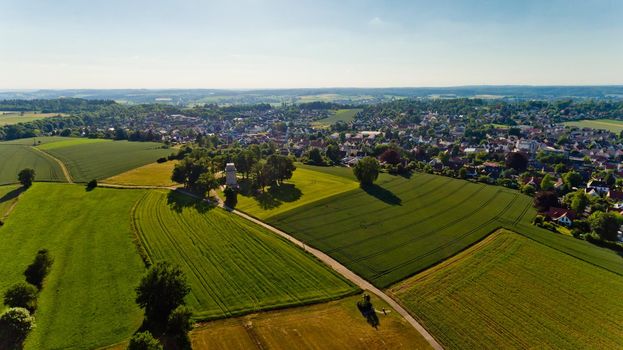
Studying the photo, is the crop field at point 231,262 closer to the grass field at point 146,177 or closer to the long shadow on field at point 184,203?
the long shadow on field at point 184,203

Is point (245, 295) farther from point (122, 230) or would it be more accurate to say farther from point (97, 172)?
point (97, 172)

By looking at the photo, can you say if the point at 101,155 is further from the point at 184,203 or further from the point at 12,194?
the point at 184,203

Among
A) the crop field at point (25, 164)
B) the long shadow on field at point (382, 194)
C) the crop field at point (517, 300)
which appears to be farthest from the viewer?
the crop field at point (25, 164)

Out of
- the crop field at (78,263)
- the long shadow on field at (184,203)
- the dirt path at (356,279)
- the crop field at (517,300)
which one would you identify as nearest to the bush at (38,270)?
the crop field at (78,263)

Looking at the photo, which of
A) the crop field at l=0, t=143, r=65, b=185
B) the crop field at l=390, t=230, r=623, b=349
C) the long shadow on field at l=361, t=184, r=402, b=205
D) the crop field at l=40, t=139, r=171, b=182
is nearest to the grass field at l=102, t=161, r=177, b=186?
the crop field at l=40, t=139, r=171, b=182

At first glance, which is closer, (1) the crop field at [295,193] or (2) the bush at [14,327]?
(2) the bush at [14,327]

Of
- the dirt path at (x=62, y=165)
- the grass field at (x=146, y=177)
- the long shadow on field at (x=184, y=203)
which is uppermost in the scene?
the dirt path at (x=62, y=165)

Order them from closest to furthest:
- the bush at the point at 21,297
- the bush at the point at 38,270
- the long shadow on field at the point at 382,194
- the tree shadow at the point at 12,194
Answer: the bush at the point at 21,297 < the bush at the point at 38,270 < the tree shadow at the point at 12,194 < the long shadow on field at the point at 382,194
